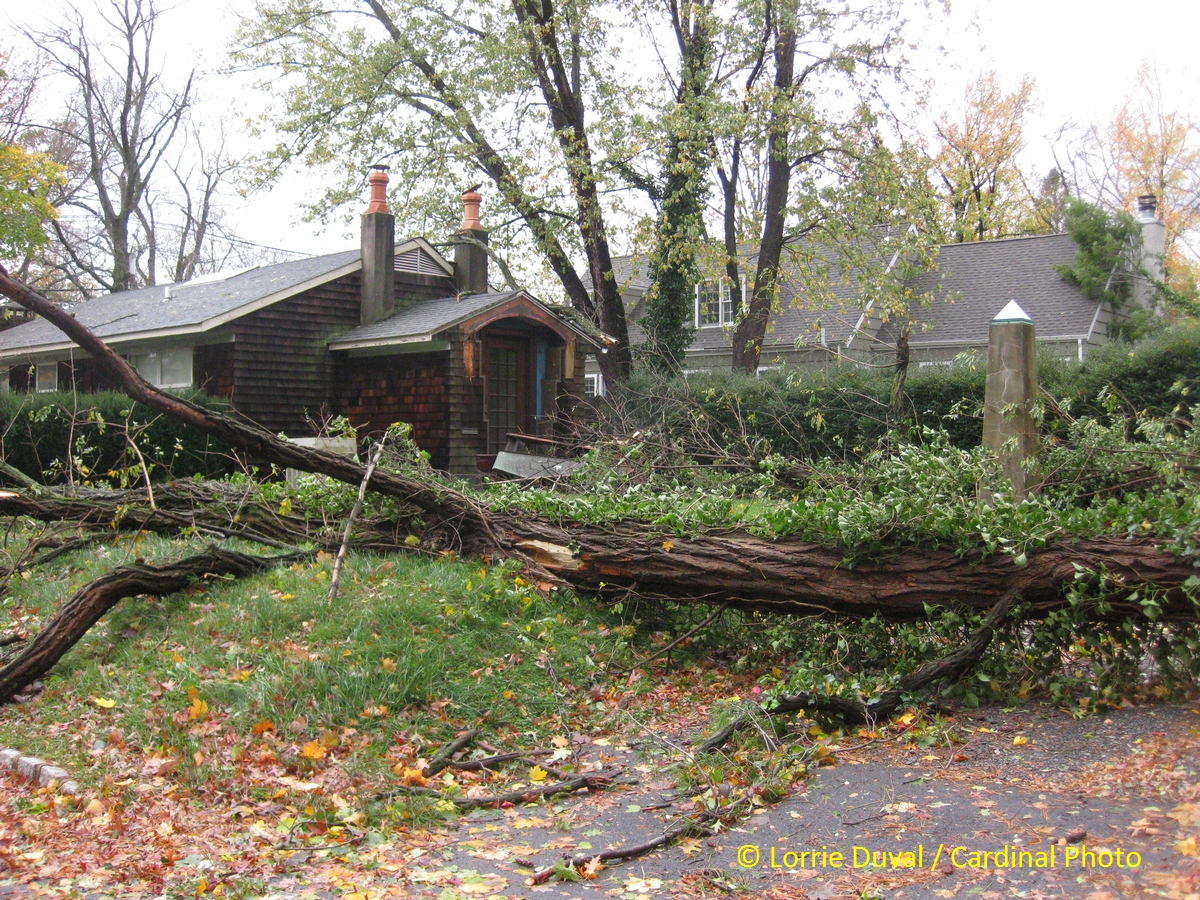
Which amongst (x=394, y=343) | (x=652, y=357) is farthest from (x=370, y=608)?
(x=652, y=357)

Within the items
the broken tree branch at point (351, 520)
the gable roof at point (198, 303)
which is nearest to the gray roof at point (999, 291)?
the gable roof at point (198, 303)

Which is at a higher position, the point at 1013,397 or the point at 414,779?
the point at 1013,397

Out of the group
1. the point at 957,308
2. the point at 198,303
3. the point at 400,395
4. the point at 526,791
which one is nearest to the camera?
the point at 526,791

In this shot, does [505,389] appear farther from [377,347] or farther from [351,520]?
[351,520]

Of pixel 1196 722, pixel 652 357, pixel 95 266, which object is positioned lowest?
pixel 1196 722

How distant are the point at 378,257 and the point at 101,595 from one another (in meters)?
12.6

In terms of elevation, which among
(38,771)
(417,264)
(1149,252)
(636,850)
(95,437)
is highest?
(1149,252)

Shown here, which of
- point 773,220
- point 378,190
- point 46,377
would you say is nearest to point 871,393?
point 773,220

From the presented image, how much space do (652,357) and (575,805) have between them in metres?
16.3

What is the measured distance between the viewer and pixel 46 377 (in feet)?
68.6

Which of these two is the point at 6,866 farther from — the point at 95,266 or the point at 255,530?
the point at 95,266

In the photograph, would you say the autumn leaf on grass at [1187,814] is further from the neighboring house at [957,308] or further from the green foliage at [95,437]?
the neighboring house at [957,308]

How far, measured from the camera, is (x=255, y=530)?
27.1 ft

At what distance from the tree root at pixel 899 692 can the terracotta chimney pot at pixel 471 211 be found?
52.1 feet
